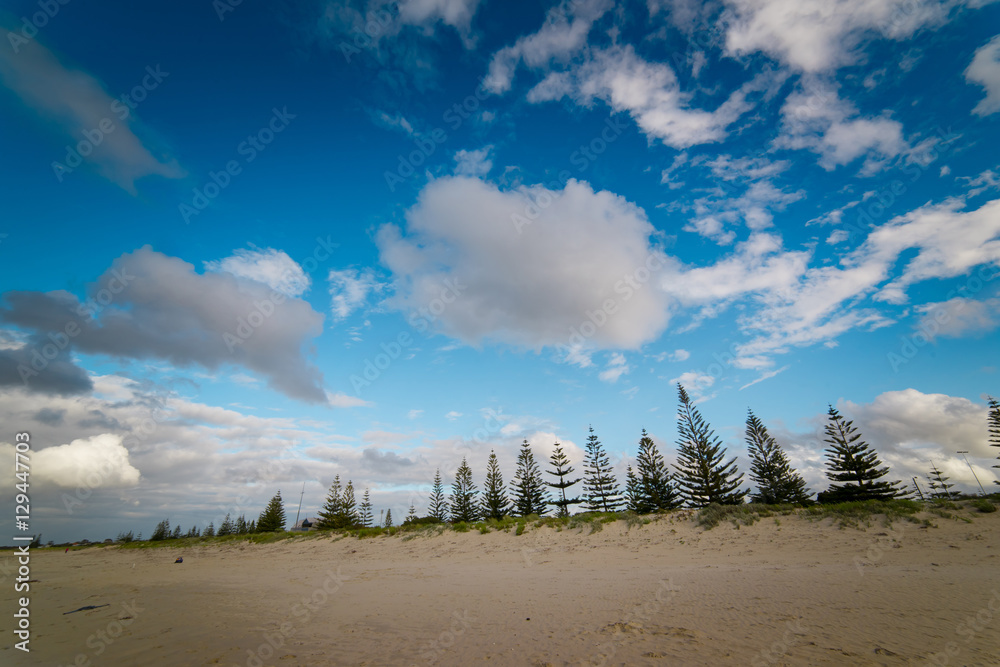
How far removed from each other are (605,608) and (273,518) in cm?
6579

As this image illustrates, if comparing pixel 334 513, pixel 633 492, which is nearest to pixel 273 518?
pixel 334 513

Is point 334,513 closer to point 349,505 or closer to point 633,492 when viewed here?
point 349,505

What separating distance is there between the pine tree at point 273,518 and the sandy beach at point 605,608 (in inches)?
1914

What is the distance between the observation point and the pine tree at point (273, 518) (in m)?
56.0

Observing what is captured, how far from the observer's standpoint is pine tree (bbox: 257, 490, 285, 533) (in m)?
56.0

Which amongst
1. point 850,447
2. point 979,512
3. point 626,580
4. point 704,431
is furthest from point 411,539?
point 850,447

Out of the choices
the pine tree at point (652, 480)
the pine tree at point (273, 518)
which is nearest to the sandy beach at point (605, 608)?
the pine tree at point (652, 480)

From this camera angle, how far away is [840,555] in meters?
10.9

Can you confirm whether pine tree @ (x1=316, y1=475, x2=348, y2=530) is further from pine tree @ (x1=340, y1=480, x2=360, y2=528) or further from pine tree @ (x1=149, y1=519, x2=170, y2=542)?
pine tree @ (x1=149, y1=519, x2=170, y2=542)

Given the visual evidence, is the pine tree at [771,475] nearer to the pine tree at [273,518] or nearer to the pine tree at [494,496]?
the pine tree at [494,496]

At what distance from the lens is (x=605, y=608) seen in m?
6.68

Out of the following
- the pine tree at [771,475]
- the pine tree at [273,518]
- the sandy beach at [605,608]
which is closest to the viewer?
the sandy beach at [605,608]

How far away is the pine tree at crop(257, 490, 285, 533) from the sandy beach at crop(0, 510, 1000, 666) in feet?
160

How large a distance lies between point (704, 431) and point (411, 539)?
26215mm
